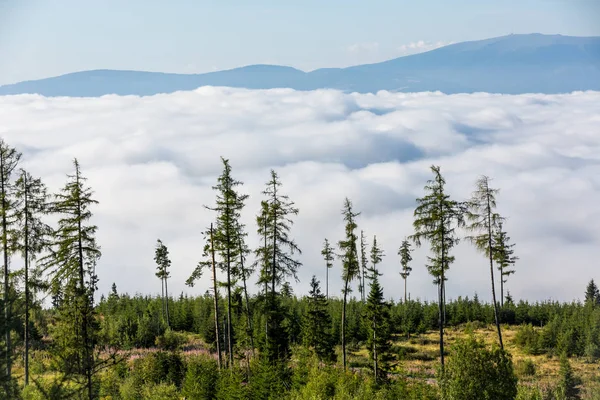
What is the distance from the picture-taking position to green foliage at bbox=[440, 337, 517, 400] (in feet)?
84.7

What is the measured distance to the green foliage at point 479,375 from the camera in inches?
1016

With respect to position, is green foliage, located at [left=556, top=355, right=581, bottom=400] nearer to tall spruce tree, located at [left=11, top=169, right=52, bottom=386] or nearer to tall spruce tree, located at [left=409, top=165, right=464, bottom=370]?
tall spruce tree, located at [left=409, top=165, right=464, bottom=370]

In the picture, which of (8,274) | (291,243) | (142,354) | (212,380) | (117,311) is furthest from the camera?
(117,311)

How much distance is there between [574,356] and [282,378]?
3669cm

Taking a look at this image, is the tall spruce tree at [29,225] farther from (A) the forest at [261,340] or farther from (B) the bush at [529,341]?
(B) the bush at [529,341]

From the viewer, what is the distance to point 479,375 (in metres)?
26.0

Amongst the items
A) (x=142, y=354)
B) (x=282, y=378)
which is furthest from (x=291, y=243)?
(x=142, y=354)

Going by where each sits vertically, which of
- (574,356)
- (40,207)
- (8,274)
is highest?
(40,207)

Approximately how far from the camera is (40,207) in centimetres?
3647

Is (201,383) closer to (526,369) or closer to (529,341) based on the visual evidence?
(526,369)

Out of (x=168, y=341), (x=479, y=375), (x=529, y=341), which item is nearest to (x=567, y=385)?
(x=529, y=341)

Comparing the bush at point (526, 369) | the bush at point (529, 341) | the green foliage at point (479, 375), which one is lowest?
the bush at point (526, 369)

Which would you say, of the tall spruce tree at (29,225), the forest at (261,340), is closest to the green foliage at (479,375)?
the forest at (261,340)

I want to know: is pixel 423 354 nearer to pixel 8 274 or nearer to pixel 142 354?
pixel 142 354
